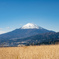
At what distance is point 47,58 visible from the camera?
20.3 feet

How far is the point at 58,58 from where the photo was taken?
6.29m

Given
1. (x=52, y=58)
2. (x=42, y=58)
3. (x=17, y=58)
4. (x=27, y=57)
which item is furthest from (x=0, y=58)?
(x=52, y=58)

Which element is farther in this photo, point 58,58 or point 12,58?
point 12,58

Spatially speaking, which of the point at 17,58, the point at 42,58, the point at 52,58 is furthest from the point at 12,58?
the point at 52,58

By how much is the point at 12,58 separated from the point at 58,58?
2.27 m

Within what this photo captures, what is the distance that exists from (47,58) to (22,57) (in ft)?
4.21

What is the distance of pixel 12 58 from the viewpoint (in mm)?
6855

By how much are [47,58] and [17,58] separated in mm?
1515

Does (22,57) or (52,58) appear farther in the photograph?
(22,57)

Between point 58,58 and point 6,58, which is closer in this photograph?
point 58,58

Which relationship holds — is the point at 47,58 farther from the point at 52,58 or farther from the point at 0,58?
the point at 0,58

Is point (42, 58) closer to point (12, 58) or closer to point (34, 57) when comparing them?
point (34, 57)

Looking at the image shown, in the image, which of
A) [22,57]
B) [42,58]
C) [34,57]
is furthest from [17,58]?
[42,58]

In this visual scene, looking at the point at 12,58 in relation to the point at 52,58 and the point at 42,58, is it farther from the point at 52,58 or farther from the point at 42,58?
the point at 52,58
